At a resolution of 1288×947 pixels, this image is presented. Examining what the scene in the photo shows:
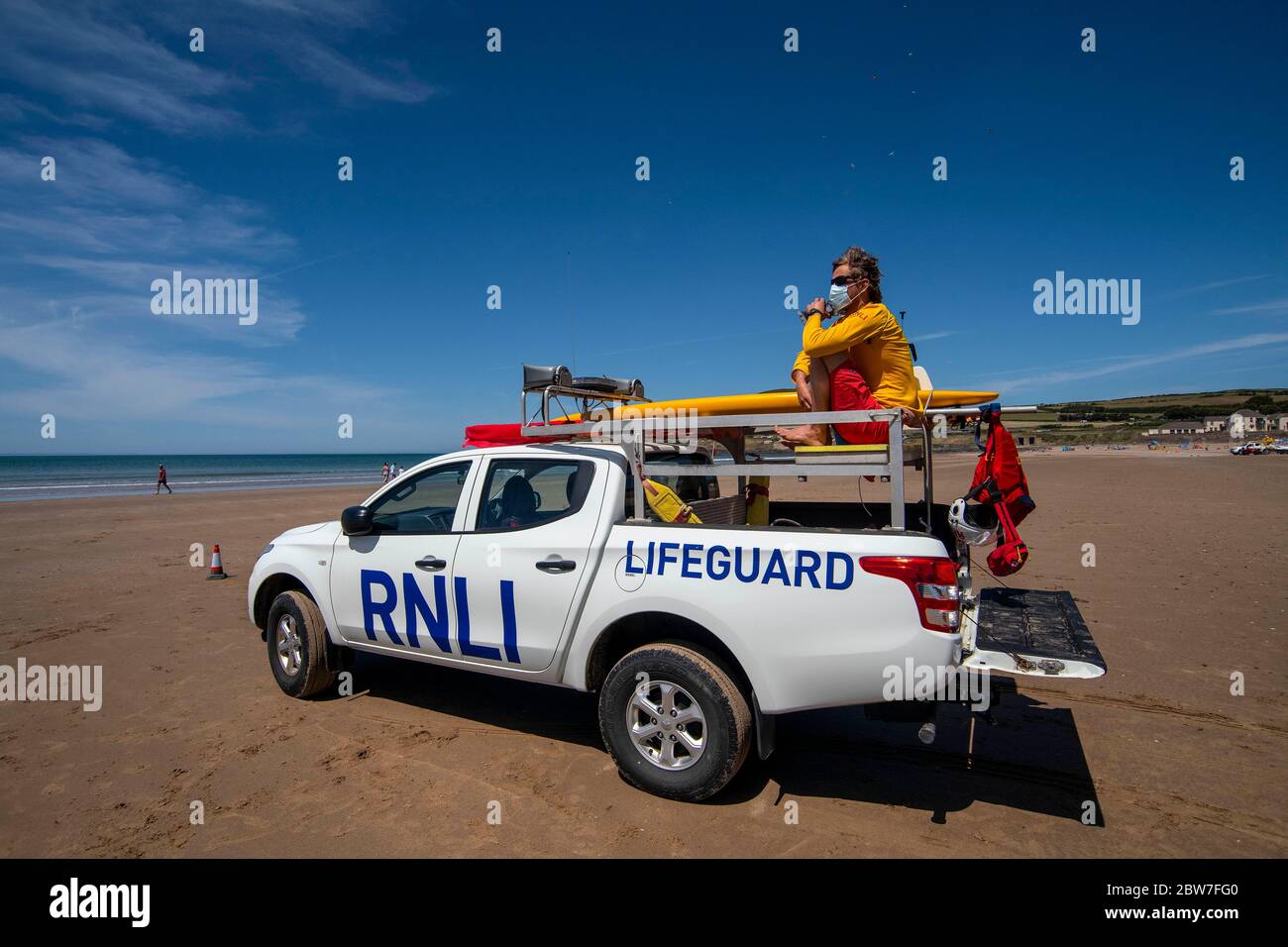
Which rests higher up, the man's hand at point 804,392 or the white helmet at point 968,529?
the man's hand at point 804,392

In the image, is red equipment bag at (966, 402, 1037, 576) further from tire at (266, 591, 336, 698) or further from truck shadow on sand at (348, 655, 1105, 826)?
tire at (266, 591, 336, 698)

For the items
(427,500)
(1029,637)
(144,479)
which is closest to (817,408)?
Answer: (1029,637)

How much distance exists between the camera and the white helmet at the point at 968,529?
14.0ft

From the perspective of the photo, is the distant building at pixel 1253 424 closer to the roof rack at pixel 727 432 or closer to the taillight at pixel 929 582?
the roof rack at pixel 727 432

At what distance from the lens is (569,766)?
413 cm

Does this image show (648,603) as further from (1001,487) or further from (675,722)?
(1001,487)

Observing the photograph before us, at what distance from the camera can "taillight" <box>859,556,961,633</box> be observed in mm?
3113

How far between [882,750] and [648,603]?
193 cm

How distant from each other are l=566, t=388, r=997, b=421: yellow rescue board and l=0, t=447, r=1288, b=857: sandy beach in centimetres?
211

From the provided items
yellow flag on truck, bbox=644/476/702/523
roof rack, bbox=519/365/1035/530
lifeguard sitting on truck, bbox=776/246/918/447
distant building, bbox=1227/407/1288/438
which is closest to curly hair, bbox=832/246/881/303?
lifeguard sitting on truck, bbox=776/246/918/447

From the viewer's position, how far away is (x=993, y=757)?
4191mm

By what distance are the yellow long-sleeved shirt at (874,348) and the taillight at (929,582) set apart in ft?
3.82

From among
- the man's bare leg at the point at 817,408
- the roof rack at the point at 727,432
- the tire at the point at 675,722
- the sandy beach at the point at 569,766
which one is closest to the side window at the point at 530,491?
the roof rack at the point at 727,432
